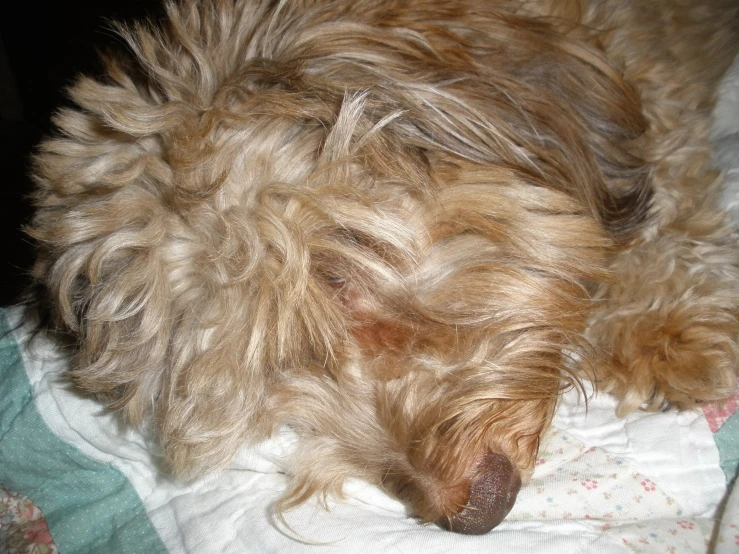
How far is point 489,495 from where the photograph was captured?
1.37 m

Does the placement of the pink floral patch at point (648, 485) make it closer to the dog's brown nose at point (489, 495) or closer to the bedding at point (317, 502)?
the bedding at point (317, 502)

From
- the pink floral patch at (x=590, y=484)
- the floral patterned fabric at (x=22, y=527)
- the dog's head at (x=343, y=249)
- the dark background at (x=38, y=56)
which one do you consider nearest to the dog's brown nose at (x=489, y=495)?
the dog's head at (x=343, y=249)

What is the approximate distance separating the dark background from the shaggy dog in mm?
1679

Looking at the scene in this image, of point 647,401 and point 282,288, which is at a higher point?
point 282,288

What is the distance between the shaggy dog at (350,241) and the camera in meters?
1.37

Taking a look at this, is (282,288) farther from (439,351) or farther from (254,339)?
(439,351)

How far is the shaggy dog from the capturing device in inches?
53.9

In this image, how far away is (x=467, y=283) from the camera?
138 cm

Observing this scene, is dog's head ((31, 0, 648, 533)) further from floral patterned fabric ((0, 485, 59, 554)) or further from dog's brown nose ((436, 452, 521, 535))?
floral patterned fabric ((0, 485, 59, 554))

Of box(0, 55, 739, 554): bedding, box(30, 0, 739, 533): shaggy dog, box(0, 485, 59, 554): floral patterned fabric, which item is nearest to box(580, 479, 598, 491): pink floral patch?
box(0, 55, 739, 554): bedding

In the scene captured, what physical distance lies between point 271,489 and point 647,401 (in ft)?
3.35

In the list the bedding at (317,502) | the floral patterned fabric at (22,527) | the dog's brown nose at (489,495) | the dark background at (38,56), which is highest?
the dark background at (38,56)

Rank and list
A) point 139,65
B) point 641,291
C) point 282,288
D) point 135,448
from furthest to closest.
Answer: point 135,448 < point 641,291 < point 139,65 < point 282,288

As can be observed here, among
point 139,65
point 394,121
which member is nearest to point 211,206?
point 394,121
